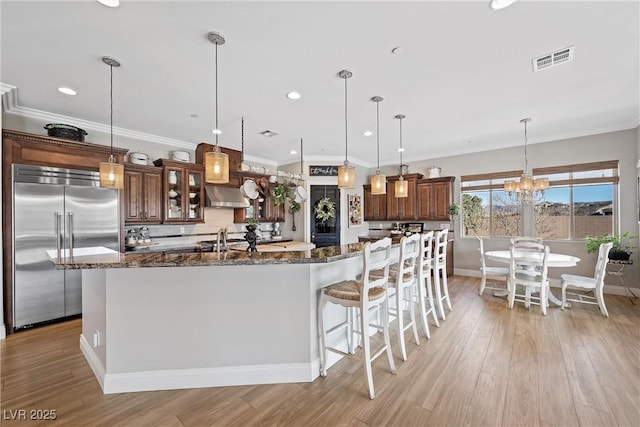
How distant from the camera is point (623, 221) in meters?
4.74

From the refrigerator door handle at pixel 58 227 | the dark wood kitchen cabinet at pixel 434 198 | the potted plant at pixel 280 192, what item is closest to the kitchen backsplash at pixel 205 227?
the refrigerator door handle at pixel 58 227

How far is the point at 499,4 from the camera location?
1.98 meters

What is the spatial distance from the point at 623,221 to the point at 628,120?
1.64 metres

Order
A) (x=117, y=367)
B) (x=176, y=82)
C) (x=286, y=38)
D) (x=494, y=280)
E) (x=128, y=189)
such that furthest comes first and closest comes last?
(x=494, y=280) < (x=128, y=189) < (x=176, y=82) < (x=286, y=38) < (x=117, y=367)

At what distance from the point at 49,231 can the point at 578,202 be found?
837 centimetres

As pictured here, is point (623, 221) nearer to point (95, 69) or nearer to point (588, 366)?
point (588, 366)

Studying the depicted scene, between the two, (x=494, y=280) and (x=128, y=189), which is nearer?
(x=128, y=189)

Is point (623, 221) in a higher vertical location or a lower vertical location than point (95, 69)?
lower

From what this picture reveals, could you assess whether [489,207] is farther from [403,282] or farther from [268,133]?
[268,133]

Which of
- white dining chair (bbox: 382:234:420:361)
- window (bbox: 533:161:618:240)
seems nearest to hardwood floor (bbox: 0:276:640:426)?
white dining chair (bbox: 382:234:420:361)

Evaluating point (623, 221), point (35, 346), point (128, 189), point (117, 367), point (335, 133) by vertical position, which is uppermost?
point (335, 133)

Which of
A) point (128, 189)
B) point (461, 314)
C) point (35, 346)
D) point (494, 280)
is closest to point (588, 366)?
point (461, 314)

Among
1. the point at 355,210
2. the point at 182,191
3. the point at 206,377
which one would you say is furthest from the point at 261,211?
the point at 206,377

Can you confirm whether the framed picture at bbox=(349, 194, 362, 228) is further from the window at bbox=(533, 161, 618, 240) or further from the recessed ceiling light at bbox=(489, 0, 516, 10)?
the recessed ceiling light at bbox=(489, 0, 516, 10)
